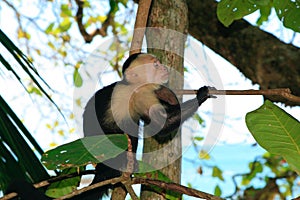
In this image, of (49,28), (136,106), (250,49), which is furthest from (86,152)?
(49,28)

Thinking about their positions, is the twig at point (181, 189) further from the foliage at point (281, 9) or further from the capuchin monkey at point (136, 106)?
the capuchin monkey at point (136, 106)

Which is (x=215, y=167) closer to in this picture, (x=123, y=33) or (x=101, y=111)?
(x=123, y=33)

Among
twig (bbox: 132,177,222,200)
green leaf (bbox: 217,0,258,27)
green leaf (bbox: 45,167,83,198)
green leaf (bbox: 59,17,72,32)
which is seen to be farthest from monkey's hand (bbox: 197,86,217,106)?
green leaf (bbox: 59,17,72,32)

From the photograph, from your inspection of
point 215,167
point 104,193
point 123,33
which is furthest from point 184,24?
point 215,167

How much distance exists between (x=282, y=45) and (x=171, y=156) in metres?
1.36

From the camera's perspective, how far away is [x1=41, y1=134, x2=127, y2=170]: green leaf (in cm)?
96

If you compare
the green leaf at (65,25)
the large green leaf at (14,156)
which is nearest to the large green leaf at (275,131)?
the large green leaf at (14,156)

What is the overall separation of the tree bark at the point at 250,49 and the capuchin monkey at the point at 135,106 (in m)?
0.82

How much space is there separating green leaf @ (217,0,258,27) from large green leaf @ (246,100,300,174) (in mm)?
723

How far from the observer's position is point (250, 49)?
2805 mm

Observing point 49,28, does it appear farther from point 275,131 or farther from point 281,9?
point 275,131

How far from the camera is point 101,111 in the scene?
2066mm

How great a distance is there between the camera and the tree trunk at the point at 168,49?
Answer: 167 cm

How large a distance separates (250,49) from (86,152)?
1.98 metres
